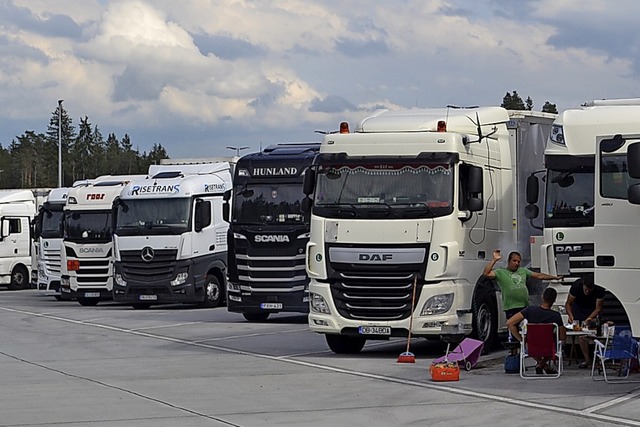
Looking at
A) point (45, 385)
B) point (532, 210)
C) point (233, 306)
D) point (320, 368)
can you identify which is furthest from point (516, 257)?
point (233, 306)

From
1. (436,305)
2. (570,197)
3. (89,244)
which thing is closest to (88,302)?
(89,244)

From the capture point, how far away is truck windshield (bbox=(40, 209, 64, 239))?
36.3 metres

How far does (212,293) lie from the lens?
3019cm

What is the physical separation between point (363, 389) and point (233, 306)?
36.9ft

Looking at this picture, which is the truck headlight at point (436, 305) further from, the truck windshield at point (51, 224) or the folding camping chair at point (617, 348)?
the truck windshield at point (51, 224)

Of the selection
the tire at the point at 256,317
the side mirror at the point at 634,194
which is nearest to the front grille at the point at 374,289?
the side mirror at the point at 634,194

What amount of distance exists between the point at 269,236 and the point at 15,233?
20.3 m

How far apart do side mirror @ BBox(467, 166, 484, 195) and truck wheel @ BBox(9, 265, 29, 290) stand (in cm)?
2913

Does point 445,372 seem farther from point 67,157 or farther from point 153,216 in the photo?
point 67,157

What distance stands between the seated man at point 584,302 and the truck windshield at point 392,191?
85.2 inches

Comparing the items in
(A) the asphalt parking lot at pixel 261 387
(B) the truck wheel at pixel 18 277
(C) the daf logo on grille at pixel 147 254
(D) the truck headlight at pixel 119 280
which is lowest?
(A) the asphalt parking lot at pixel 261 387

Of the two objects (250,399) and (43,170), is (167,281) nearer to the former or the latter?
(250,399)

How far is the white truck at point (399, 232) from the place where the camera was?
1748 cm

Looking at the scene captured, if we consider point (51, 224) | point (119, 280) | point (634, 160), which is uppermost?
point (634, 160)
